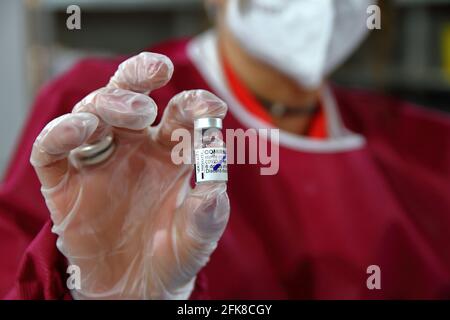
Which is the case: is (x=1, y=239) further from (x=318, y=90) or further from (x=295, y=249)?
(x=318, y=90)

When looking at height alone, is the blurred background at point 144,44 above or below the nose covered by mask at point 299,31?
below

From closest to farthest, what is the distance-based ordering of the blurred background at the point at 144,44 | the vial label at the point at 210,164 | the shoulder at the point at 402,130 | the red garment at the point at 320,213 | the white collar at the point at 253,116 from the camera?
the vial label at the point at 210,164 → the red garment at the point at 320,213 → the white collar at the point at 253,116 → the shoulder at the point at 402,130 → the blurred background at the point at 144,44

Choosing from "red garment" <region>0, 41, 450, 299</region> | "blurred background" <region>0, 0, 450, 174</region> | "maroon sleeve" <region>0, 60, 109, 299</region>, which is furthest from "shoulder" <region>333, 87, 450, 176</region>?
"maroon sleeve" <region>0, 60, 109, 299</region>

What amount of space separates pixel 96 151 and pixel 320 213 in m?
0.42

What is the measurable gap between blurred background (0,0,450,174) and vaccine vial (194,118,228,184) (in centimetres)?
68

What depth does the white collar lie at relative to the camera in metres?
0.86

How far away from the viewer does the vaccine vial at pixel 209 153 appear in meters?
0.50

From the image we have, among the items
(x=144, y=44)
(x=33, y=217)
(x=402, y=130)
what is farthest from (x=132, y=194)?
(x=144, y=44)

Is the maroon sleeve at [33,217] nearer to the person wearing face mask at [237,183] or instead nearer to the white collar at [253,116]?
the person wearing face mask at [237,183]

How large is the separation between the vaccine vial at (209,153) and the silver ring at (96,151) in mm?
83

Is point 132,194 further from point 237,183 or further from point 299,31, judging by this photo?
point 299,31

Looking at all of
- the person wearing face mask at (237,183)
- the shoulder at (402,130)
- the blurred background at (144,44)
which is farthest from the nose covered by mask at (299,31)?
the blurred background at (144,44)

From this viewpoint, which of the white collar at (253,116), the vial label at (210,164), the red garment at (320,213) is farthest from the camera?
the white collar at (253,116)

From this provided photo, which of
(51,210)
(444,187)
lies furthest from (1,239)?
(444,187)
